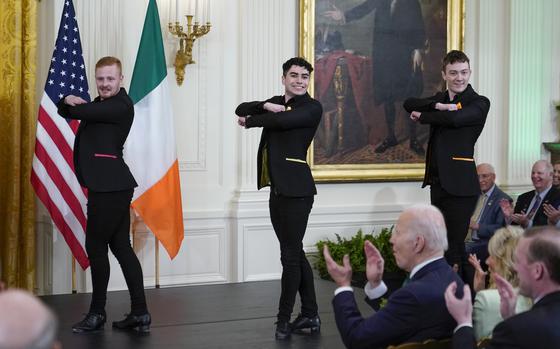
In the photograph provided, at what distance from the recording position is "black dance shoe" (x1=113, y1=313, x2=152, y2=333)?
16.9 feet

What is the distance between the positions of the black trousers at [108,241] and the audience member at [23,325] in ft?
11.2

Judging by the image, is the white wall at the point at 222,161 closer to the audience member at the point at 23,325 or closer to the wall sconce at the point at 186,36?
the wall sconce at the point at 186,36

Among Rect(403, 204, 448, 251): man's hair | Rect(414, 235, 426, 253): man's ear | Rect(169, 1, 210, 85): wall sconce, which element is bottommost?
Rect(414, 235, 426, 253): man's ear

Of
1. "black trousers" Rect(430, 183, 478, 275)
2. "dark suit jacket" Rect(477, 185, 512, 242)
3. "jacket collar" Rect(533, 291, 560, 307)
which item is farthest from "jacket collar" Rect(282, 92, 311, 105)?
"jacket collar" Rect(533, 291, 560, 307)

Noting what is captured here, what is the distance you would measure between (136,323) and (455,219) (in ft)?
7.06

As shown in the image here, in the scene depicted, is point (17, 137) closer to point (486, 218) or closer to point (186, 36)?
point (186, 36)

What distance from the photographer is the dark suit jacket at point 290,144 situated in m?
4.97

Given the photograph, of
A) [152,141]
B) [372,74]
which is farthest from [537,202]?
[152,141]

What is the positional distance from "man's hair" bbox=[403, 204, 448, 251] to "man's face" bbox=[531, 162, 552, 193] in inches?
Answer: 154

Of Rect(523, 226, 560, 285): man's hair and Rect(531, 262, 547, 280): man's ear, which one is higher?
Rect(523, 226, 560, 285): man's hair

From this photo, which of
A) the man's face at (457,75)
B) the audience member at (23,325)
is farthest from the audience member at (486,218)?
the audience member at (23,325)

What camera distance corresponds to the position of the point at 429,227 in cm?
311

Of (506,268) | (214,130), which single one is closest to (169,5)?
(214,130)

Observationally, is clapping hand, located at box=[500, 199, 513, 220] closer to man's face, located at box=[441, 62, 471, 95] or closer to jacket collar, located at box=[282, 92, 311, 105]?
man's face, located at box=[441, 62, 471, 95]
